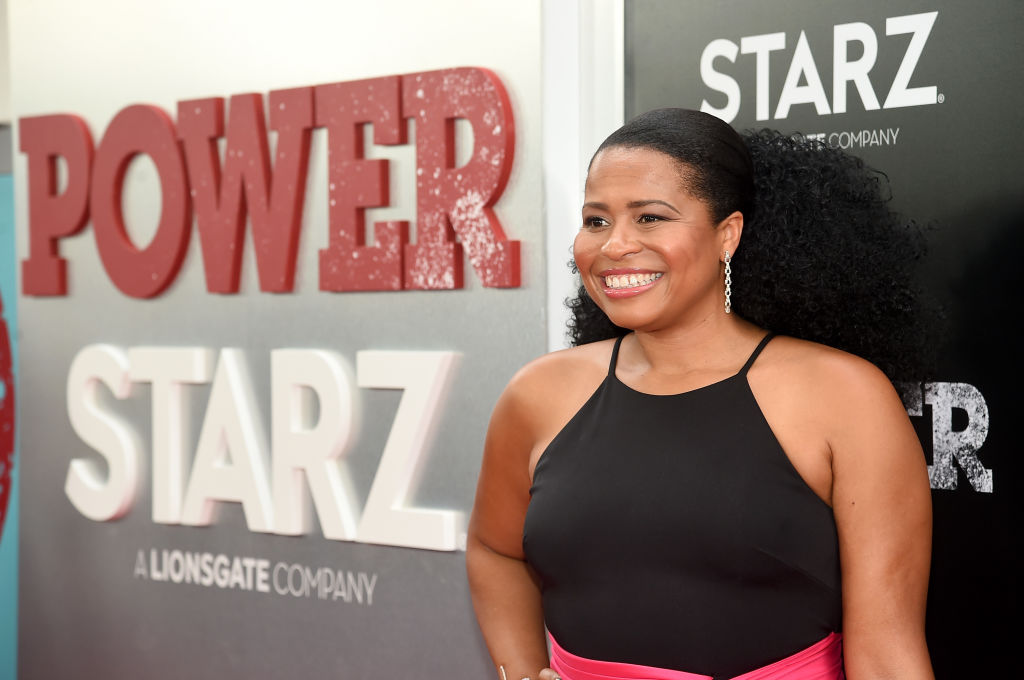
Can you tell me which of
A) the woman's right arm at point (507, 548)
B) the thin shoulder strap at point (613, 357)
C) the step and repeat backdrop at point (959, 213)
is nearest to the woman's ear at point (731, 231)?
the thin shoulder strap at point (613, 357)

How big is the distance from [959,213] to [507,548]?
3.44 feet

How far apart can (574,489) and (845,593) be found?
0.43 meters

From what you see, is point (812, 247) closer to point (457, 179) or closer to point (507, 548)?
point (507, 548)

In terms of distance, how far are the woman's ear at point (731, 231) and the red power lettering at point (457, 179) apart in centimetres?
97

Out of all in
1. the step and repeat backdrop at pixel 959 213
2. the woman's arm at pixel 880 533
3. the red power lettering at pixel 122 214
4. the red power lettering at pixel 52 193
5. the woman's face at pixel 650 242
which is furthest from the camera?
the red power lettering at pixel 52 193

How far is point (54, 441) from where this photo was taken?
3.62 meters

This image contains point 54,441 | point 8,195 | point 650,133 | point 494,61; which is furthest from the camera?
point 8,195

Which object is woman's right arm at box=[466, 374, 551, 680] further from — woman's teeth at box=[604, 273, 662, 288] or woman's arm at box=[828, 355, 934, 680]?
woman's arm at box=[828, 355, 934, 680]

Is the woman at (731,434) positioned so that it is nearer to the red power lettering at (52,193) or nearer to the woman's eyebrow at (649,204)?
the woman's eyebrow at (649,204)

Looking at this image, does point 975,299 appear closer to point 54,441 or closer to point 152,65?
point 152,65

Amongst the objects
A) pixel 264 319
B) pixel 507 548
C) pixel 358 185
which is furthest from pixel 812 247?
pixel 264 319

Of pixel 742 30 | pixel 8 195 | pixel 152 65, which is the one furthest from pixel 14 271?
pixel 742 30

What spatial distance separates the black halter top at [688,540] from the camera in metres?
1.72

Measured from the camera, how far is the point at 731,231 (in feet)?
6.00
